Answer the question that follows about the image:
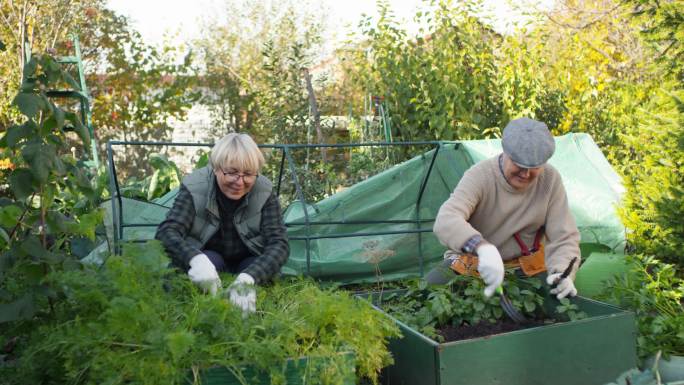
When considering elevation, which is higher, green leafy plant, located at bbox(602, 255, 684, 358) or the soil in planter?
the soil in planter

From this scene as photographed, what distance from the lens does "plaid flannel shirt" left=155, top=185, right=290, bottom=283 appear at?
8.88 feet

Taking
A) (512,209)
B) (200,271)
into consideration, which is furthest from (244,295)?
(512,209)

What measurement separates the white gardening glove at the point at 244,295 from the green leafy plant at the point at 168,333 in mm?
46

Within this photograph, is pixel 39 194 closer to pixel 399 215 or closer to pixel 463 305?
pixel 463 305

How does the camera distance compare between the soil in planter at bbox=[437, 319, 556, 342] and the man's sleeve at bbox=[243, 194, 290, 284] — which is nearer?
the soil in planter at bbox=[437, 319, 556, 342]

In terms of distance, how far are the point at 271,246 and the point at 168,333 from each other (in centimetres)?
130

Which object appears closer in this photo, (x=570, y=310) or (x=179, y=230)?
(x=570, y=310)

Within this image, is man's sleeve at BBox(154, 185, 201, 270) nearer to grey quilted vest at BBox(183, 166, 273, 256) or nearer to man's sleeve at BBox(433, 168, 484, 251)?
grey quilted vest at BBox(183, 166, 273, 256)

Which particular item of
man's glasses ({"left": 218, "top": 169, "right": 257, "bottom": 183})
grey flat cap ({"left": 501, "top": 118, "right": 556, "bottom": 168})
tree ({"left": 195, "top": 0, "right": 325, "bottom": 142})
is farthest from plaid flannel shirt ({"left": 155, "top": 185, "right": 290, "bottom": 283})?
tree ({"left": 195, "top": 0, "right": 325, "bottom": 142})

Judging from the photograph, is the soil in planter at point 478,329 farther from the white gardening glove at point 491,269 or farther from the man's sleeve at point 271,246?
the man's sleeve at point 271,246

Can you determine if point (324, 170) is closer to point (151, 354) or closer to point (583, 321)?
point (583, 321)

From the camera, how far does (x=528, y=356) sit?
7.13 ft

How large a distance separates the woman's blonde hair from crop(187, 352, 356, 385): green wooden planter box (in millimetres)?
1212

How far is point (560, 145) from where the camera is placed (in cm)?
451
